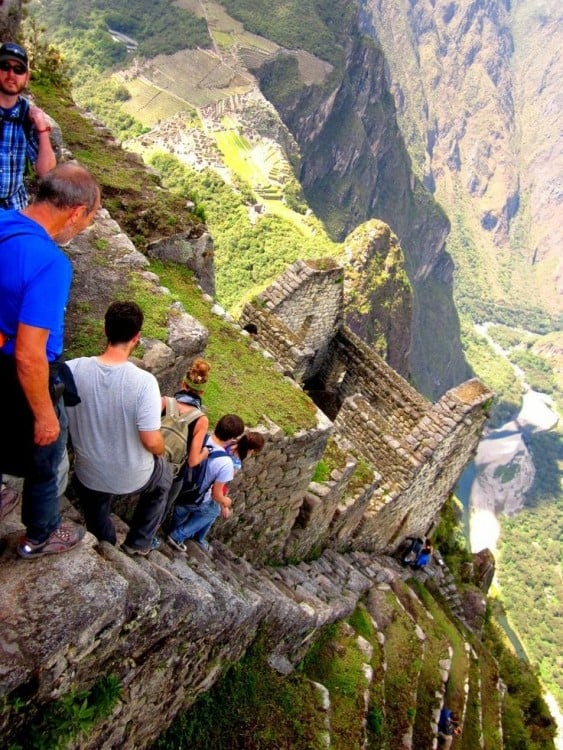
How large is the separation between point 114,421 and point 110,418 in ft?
0.10

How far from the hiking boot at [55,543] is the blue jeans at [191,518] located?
1.76 metres

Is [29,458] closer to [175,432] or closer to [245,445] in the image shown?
[175,432]

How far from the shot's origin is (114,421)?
11.4 ft

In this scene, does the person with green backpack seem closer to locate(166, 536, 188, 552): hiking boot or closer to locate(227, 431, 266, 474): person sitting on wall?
locate(166, 536, 188, 552): hiking boot

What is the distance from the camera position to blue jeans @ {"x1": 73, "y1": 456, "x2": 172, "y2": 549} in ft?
12.5

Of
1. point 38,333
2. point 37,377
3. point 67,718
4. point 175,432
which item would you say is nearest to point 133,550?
point 175,432

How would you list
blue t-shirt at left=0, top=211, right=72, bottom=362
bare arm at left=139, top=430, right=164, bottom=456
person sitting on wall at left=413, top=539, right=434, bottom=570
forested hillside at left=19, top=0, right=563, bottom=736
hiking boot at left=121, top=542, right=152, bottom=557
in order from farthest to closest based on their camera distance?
1. forested hillside at left=19, top=0, right=563, bottom=736
2. person sitting on wall at left=413, top=539, right=434, bottom=570
3. hiking boot at left=121, top=542, right=152, bottom=557
4. bare arm at left=139, top=430, right=164, bottom=456
5. blue t-shirt at left=0, top=211, right=72, bottom=362

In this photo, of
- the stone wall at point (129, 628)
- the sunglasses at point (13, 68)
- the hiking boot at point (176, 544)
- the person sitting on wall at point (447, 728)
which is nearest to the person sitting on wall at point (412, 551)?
the person sitting on wall at point (447, 728)

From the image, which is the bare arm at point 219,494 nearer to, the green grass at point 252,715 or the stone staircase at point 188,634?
the stone staircase at point 188,634

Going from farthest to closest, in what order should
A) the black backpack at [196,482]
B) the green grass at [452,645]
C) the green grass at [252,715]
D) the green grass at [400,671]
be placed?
the green grass at [452,645] → the green grass at [400,671] → the green grass at [252,715] → the black backpack at [196,482]

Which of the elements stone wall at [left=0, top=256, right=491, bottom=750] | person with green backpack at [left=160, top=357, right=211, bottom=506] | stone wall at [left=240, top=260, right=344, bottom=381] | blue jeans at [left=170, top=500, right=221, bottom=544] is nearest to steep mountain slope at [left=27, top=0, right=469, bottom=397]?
stone wall at [left=240, top=260, right=344, bottom=381]

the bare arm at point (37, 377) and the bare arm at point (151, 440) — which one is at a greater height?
the bare arm at point (37, 377)

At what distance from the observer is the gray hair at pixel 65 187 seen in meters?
2.82

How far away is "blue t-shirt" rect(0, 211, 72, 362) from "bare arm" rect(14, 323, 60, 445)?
0.06m
